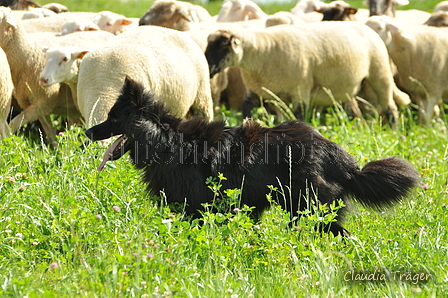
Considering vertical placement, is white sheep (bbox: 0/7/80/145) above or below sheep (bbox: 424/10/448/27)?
above

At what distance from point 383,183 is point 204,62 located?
3608 mm

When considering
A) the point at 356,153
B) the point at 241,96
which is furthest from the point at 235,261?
the point at 241,96

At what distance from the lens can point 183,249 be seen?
11.3 feet

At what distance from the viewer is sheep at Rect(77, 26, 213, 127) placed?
5.85m

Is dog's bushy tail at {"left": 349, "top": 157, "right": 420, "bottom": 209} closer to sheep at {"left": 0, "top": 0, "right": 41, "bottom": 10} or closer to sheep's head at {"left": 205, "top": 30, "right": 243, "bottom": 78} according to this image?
sheep's head at {"left": 205, "top": 30, "right": 243, "bottom": 78}

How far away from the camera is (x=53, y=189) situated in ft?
14.3

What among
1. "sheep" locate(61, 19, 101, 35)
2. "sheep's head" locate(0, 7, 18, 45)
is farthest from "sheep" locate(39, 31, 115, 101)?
"sheep" locate(61, 19, 101, 35)

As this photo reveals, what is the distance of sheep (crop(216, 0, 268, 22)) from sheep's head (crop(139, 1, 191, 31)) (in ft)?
9.30

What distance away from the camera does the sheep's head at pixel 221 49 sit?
26.1ft

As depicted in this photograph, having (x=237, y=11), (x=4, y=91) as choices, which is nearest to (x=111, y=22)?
(x=4, y=91)

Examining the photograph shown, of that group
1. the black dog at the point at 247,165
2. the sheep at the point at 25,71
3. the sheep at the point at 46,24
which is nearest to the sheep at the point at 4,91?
the sheep at the point at 25,71

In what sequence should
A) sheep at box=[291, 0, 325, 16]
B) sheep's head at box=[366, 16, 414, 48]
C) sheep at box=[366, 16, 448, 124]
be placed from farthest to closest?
1. sheep at box=[291, 0, 325, 16]
2. sheep's head at box=[366, 16, 414, 48]
3. sheep at box=[366, 16, 448, 124]

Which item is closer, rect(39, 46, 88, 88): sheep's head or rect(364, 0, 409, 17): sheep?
rect(39, 46, 88, 88): sheep's head

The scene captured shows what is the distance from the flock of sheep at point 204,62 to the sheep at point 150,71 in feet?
0.04
